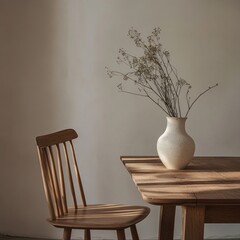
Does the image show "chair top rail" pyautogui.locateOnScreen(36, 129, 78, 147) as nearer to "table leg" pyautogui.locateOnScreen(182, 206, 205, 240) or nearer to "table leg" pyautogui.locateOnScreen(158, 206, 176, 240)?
"table leg" pyautogui.locateOnScreen(158, 206, 176, 240)

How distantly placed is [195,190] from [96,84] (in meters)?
1.81

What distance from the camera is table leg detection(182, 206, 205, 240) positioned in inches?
63.6

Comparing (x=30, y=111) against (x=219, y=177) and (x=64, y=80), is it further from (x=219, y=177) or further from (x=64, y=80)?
(x=219, y=177)

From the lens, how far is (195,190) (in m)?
1.74

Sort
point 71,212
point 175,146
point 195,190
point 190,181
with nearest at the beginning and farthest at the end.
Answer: point 195,190 < point 190,181 < point 175,146 < point 71,212

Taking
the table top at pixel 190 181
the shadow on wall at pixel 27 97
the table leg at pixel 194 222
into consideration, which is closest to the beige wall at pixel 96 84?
the shadow on wall at pixel 27 97

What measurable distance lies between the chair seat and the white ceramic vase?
0.29 m

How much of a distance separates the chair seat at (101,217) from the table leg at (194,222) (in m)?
0.55

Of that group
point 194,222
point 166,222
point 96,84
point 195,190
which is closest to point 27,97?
point 96,84

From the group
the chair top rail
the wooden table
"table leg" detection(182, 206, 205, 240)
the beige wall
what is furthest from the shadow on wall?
"table leg" detection(182, 206, 205, 240)

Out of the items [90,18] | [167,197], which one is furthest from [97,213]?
[90,18]

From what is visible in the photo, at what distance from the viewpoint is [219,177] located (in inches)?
80.8

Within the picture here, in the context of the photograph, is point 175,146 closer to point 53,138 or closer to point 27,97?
point 53,138

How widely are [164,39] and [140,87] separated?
0.37 metres
